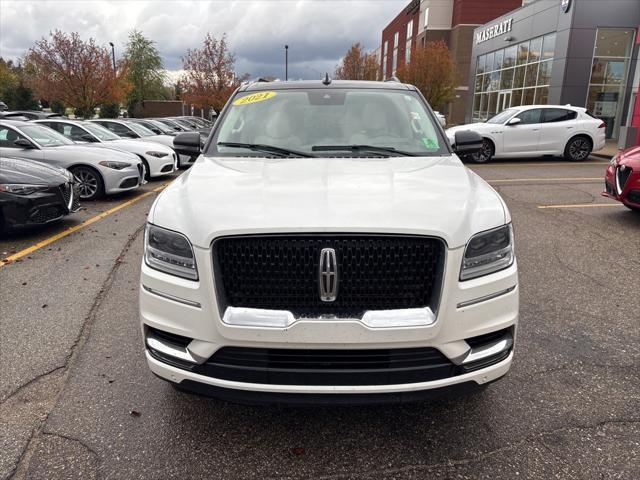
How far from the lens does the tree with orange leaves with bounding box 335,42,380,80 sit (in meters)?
49.6

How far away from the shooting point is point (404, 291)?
7.52 ft

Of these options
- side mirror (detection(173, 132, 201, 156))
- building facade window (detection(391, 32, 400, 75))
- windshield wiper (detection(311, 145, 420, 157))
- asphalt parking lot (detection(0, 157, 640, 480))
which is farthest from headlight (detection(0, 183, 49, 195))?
building facade window (detection(391, 32, 400, 75))

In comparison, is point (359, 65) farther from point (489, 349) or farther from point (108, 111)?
point (489, 349)

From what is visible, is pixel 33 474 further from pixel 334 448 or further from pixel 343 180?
pixel 343 180

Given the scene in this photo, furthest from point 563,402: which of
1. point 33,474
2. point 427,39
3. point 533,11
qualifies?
point 427,39

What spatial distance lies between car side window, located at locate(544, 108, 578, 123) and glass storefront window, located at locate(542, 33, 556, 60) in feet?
36.0

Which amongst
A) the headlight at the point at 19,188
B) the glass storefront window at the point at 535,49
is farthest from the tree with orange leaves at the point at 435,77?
the headlight at the point at 19,188

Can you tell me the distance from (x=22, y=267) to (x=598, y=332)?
572 centimetres

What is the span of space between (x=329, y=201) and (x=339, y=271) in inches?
14.6

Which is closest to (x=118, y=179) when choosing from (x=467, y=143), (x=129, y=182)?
(x=129, y=182)

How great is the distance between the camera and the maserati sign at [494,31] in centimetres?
2911

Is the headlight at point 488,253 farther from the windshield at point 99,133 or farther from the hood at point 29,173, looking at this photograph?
the windshield at point 99,133

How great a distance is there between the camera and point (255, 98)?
4125mm

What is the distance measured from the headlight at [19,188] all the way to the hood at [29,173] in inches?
2.6
